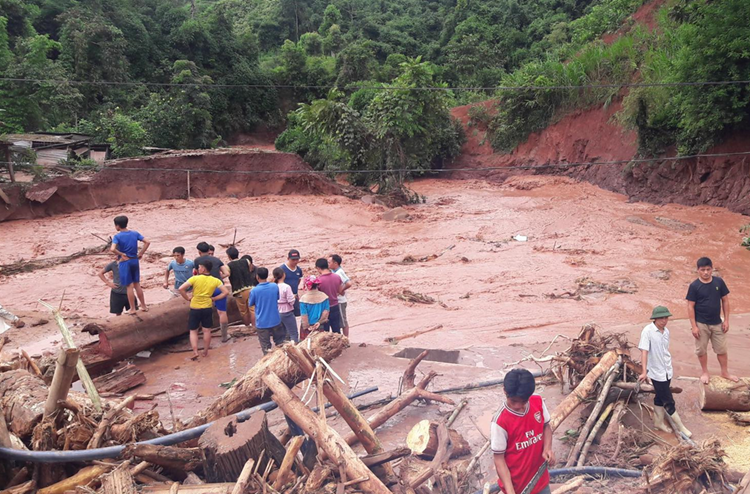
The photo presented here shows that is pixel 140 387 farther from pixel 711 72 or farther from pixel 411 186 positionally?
pixel 411 186

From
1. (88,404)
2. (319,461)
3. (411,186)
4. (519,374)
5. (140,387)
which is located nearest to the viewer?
(519,374)

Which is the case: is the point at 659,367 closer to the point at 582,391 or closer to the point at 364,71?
the point at 582,391

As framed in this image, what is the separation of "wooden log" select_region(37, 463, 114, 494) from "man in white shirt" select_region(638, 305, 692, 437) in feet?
16.1

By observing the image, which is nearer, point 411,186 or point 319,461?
point 319,461

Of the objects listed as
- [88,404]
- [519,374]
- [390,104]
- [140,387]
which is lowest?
[140,387]

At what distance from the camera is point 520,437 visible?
3.58 metres

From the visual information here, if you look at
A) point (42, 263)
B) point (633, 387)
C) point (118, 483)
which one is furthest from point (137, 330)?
point (42, 263)


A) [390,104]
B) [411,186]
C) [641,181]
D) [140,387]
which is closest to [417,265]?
[140,387]

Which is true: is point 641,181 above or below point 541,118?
below

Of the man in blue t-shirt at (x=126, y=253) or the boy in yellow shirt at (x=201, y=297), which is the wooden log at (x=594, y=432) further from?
the man in blue t-shirt at (x=126, y=253)

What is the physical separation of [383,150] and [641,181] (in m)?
10.5

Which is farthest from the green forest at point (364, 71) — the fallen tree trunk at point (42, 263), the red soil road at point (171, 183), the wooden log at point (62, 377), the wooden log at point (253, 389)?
the wooden log at point (62, 377)

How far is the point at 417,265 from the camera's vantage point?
15234 mm

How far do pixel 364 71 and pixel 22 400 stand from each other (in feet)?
131
